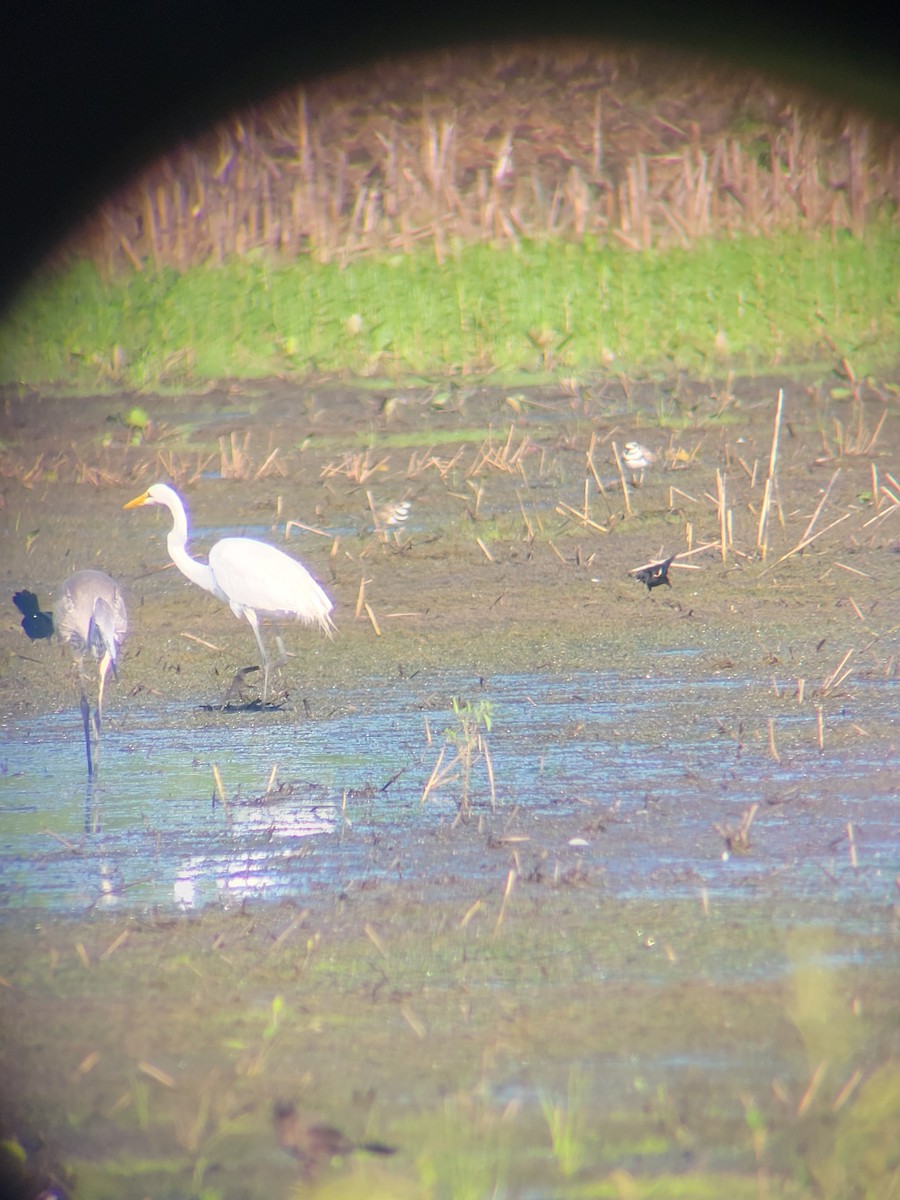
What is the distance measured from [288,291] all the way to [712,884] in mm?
10339

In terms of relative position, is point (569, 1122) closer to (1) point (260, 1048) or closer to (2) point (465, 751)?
(1) point (260, 1048)

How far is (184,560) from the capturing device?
826cm

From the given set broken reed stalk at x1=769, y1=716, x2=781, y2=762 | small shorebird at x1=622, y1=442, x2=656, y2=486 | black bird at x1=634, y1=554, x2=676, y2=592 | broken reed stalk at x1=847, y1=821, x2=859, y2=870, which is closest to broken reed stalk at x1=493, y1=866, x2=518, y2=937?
broken reed stalk at x1=847, y1=821, x2=859, y2=870

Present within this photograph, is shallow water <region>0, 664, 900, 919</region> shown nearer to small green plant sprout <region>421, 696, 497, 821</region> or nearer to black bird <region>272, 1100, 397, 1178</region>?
small green plant sprout <region>421, 696, 497, 821</region>

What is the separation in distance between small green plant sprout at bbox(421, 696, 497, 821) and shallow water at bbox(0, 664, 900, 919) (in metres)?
0.04

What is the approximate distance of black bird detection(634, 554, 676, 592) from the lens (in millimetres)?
7863

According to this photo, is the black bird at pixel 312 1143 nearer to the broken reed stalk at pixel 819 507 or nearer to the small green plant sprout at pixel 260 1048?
the small green plant sprout at pixel 260 1048

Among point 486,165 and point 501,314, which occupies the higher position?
point 486,165

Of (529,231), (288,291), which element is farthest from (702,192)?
(288,291)

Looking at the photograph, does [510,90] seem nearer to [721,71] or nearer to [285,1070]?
[721,71]

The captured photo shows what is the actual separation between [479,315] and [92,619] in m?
7.11

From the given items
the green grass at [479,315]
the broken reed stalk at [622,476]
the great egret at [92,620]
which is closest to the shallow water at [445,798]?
the great egret at [92,620]

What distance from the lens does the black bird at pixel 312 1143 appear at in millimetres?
3094

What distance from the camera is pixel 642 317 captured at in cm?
1323
